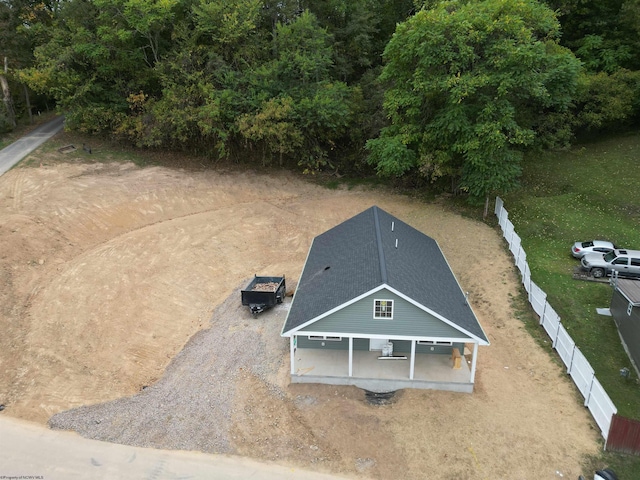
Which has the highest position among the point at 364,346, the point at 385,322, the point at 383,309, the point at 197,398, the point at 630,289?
the point at 383,309

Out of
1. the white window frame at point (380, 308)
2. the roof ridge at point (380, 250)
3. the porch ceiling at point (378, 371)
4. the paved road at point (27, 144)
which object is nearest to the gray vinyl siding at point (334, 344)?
the porch ceiling at point (378, 371)

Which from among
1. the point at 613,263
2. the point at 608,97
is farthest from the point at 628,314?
the point at 608,97

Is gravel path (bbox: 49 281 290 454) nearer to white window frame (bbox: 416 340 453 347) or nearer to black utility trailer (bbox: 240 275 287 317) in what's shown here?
black utility trailer (bbox: 240 275 287 317)

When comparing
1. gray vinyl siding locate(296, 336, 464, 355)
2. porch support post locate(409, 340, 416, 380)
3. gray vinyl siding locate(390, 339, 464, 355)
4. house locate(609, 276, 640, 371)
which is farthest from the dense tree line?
porch support post locate(409, 340, 416, 380)

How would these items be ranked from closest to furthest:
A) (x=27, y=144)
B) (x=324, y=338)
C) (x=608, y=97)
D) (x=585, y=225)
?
(x=324, y=338)
(x=585, y=225)
(x=27, y=144)
(x=608, y=97)

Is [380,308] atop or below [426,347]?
atop

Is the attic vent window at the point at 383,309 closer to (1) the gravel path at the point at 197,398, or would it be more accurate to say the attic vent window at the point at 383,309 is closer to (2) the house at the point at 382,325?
(2) the house at the point at 382,325

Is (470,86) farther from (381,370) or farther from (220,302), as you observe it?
(220,302)

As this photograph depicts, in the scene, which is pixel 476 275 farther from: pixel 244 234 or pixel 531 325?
pixel 244 234
